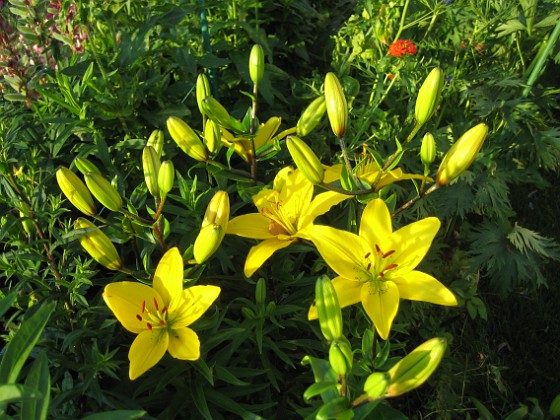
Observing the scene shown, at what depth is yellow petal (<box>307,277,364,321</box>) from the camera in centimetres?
106

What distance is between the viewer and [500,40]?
88.9 inches

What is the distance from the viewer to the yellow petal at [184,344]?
103 cm

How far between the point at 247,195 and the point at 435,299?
0.51 meters

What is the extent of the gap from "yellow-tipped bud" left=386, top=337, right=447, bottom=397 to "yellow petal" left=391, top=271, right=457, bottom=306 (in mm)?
135

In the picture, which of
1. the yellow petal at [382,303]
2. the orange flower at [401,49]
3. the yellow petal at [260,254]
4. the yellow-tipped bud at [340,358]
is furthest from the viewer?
the orange flower at [401,49]

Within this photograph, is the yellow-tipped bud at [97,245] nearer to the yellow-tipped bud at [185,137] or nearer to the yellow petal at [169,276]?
the yellow petal at [169,276]

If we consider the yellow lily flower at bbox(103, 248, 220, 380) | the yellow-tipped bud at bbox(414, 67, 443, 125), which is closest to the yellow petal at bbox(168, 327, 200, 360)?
the yellow lily flower at bbox(103, 248, 220, 380)

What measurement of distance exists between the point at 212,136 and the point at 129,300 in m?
0.37

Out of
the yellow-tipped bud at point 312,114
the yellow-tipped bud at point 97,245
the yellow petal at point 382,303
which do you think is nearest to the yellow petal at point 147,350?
the yellow-tipped bud at point 97,245

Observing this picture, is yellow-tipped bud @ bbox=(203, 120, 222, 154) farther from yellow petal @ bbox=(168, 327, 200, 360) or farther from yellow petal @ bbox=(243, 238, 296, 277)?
yellow petal @ bbox=(168, 327, 200, 360)

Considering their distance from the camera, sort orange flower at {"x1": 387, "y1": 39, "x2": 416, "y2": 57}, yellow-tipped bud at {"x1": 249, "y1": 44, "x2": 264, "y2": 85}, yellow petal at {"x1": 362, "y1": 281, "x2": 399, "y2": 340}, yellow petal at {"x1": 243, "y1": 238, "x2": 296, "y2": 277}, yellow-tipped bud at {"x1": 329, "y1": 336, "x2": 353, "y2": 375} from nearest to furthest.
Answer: yellow-tipped bud at {"x1": 329, "y1": 336, "x2": 353, "y2": 375}
yellow petal at {"x1": 362, "y1": 281, "x2": 399, "y2": 340}
yellow petal at {"x1": 243, "y1": 238, "x2": 296, "y2": 277}
yellow-tipped bud at {"x1": 249, "y1": 44, "x2": 264, "y2": 85}
orange flower at {"x1": 387, "y1": 39, "x2": 416, "y2": 57}

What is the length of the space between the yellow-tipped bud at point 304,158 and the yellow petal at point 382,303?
24cm

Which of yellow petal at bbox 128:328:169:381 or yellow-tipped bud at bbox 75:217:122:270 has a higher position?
yellow-tipped bud at bbox 75:217:122:270

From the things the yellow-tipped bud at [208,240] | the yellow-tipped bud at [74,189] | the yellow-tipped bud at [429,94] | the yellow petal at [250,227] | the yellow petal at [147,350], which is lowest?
the yellow petal at [147,350]
